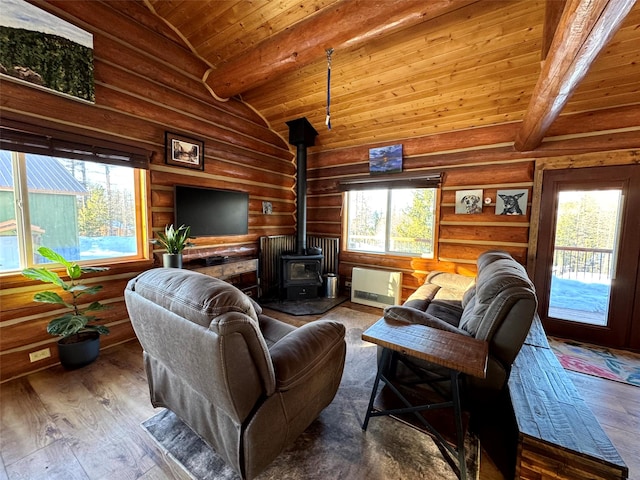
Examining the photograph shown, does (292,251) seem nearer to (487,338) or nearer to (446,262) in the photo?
(446,262)

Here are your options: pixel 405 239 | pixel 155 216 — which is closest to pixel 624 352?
pixel 405 239

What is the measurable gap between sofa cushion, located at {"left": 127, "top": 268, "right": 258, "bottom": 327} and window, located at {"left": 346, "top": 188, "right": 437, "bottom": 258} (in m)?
3.43

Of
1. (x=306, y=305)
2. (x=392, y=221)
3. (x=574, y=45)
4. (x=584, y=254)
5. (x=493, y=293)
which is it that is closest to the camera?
(x=574, y=45)

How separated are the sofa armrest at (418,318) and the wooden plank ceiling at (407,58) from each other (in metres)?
1.68

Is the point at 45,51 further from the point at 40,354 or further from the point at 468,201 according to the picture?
the point at 468,201

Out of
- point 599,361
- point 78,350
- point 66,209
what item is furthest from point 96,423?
point 599,361

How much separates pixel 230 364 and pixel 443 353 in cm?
105

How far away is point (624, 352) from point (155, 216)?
548 centimetres

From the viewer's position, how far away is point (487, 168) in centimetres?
339

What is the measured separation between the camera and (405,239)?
415cm

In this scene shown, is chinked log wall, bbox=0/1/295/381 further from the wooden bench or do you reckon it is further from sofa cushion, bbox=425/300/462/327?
the wooden bench

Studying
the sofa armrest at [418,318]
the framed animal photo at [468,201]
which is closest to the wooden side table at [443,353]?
the sofa armrest at [418,318]

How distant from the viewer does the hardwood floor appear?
4.65ft

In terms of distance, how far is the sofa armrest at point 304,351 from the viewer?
1.25 metres
